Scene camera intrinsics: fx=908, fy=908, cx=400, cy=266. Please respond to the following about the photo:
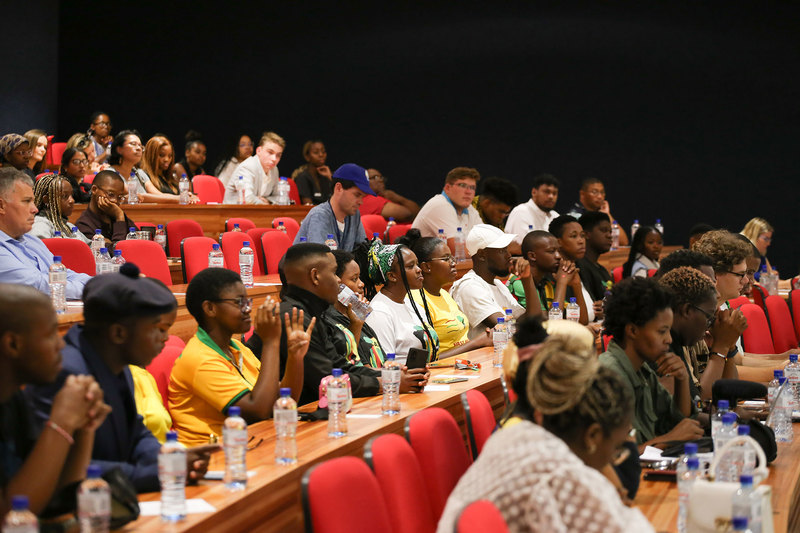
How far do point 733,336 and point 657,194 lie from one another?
802 centimetres

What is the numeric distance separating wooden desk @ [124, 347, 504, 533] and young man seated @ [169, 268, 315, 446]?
0.42 feet

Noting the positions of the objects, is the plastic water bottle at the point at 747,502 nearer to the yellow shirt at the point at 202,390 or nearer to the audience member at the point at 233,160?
the yellow shirt at the point at 202,390

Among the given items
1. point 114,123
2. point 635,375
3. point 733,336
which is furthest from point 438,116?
point 635,375

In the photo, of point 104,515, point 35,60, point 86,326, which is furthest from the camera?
point 35,60

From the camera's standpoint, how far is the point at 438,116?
1272cm

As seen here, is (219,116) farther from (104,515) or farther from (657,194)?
(104,515)

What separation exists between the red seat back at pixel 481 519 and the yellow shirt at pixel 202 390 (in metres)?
1.51

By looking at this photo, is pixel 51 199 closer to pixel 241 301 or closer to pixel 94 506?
pixel 241 301

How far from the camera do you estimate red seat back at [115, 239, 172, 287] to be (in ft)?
18.8

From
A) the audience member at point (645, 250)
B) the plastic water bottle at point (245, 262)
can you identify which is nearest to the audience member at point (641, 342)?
the plastic water bottle at point (245, 262)

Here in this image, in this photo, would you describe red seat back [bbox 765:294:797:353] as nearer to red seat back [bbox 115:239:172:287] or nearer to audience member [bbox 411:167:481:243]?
audience member [bbox 411:167:481:243]

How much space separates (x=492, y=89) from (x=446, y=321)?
7.94 metres

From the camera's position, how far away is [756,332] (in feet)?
19.3

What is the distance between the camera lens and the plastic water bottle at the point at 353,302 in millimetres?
4043
